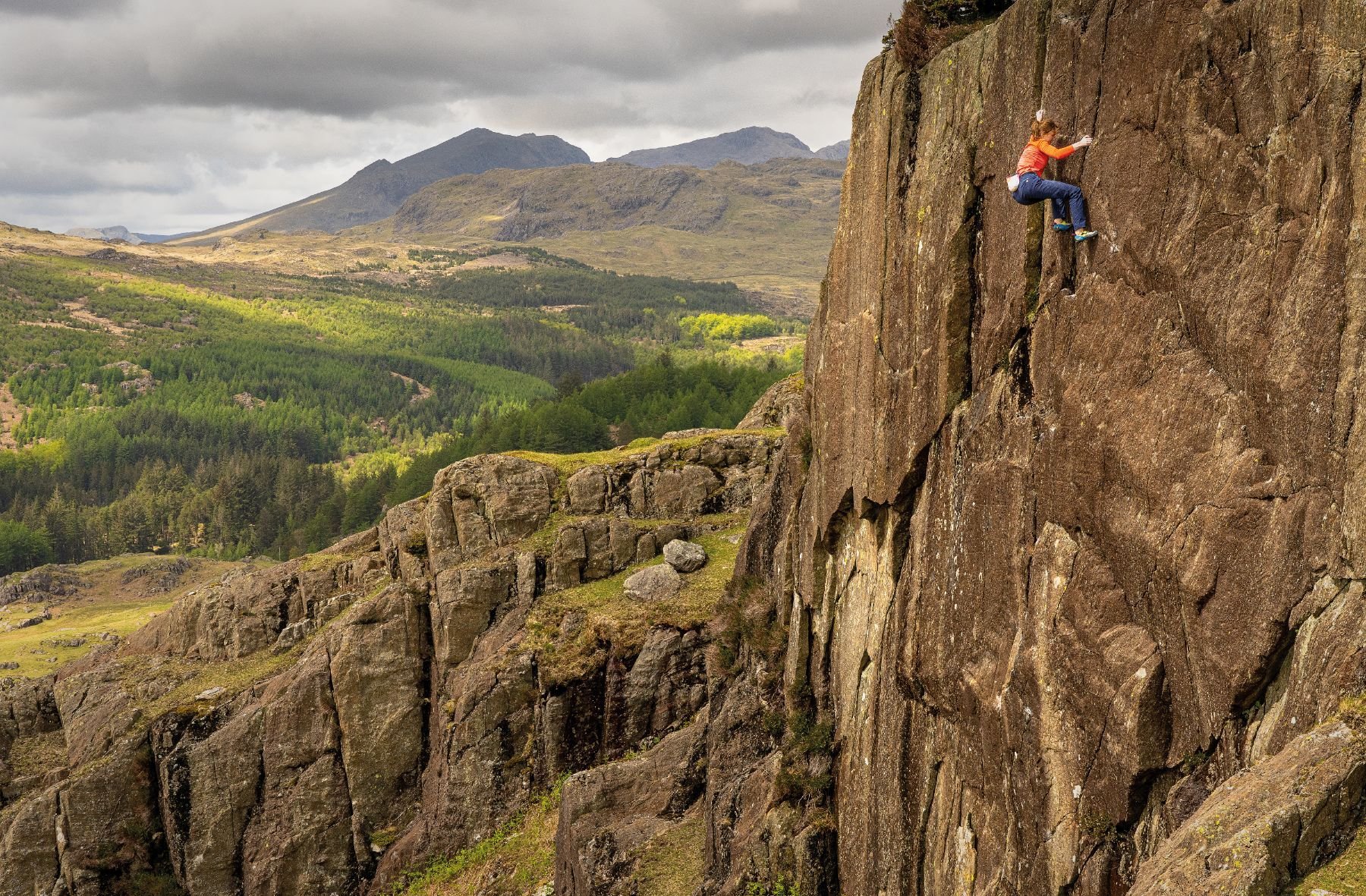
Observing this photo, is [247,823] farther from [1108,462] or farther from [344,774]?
[1108,462]

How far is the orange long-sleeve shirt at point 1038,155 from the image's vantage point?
17.2 m

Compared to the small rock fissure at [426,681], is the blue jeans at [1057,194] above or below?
above

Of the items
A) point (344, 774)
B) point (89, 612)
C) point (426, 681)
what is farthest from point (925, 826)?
point (89, 612)

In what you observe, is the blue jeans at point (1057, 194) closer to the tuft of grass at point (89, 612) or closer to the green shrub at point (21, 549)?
the tuft of grass at point (89, 612)

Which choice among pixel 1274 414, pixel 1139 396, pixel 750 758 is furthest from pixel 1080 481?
pixel 750 758

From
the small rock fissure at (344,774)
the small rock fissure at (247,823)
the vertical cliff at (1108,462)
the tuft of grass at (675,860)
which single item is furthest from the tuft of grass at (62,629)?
the vertical cliff at (1108,462)

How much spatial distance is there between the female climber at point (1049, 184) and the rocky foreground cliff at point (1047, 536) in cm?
37

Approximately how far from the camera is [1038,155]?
1744 centimetres

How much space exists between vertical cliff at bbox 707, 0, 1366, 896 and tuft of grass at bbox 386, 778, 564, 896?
17.7m

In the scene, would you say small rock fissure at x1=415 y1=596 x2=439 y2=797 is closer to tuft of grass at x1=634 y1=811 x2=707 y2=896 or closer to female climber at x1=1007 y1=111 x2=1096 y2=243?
tuft of grass at x1=634 y1=811 x2=707 y2=896

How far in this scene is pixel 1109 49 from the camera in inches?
650

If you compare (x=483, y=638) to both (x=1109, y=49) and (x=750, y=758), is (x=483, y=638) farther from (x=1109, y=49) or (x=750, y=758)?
(x=1109, y=49)

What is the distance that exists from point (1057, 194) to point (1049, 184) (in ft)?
0.85

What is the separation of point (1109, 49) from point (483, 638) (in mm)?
39529
